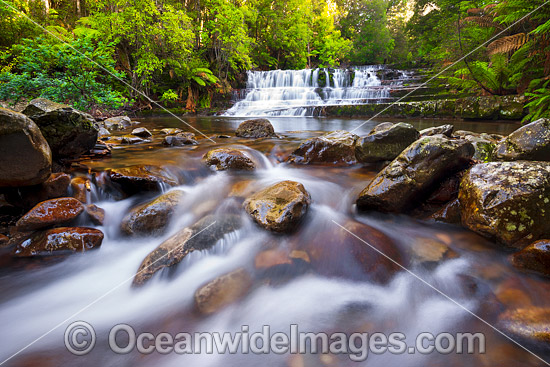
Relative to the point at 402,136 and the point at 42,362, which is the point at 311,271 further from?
the point at 402,136

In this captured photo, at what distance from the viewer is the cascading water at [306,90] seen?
14.4m

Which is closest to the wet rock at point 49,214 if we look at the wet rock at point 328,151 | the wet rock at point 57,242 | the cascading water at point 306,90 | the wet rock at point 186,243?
the wet rock at point 57,242

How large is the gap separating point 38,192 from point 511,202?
4497mm

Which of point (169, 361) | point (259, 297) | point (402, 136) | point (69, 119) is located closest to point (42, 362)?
point (169, 361)

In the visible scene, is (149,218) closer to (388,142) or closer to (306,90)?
(388,142)

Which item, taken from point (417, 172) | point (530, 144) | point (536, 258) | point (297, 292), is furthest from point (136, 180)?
point (530, 144)

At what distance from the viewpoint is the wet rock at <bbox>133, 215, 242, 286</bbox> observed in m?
2.17

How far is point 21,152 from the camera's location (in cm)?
229

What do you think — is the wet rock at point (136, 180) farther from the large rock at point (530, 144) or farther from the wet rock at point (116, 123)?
the wet rock at point (116, 123)

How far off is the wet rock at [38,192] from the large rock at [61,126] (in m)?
0.75

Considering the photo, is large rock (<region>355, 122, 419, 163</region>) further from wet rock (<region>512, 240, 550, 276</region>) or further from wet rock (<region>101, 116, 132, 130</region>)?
wet rock (<region>101, 116, 132, 130</region>)

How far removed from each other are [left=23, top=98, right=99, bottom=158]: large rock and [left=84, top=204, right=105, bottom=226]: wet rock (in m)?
1.22

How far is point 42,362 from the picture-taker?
1.45 m

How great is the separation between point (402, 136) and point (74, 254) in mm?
4264
